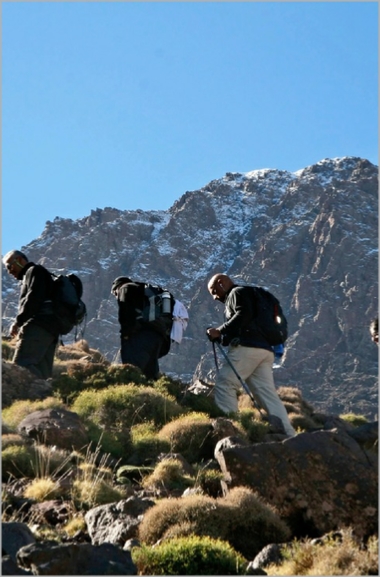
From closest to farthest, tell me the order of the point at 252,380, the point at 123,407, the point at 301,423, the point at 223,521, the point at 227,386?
the point at 223,521, the point at 123,407, the point at 252,380, the point at 227,386, the point at 301,423

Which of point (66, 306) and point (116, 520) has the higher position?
point (66, 306)

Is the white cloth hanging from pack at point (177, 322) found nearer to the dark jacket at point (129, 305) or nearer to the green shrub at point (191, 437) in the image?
the dark jacket at point (129, 305)

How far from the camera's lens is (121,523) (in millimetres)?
7879

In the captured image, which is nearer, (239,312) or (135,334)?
(239,312)

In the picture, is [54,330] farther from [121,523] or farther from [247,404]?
[121,523]

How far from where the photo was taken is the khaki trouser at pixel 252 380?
1379 centimetres

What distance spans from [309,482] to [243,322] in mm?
4963

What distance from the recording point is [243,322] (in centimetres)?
1373

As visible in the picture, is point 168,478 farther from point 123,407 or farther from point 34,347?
point 34,347

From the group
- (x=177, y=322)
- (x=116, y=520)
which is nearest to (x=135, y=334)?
(x=177, y=322)

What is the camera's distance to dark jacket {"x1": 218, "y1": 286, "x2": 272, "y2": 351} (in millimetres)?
13742

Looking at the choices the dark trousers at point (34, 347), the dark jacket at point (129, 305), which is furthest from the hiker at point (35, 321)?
the dark jacket at point (129, 305)

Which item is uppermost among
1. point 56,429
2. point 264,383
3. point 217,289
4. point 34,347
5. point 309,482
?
point 217,289

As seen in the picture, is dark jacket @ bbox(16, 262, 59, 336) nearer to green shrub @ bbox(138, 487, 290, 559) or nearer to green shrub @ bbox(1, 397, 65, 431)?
green shrub @ bbox(1, 397, 65, 431)
